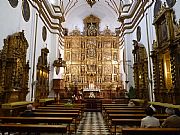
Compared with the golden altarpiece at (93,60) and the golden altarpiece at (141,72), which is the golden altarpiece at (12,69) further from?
the golden altarpiece at (93,60)

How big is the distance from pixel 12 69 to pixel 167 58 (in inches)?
299

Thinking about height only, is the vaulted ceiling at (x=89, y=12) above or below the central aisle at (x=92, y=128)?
above

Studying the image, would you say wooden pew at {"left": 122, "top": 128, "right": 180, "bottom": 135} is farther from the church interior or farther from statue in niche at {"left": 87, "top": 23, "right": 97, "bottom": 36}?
statue in niche at {"left": 87, "top": 23, "right": 97, "bottom": 36}

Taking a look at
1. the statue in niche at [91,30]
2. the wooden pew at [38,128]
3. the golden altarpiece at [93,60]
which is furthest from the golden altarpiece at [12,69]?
the statue in niche at [91,30]

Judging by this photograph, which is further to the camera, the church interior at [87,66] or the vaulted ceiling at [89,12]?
the vaulted ceiling at [89,12]

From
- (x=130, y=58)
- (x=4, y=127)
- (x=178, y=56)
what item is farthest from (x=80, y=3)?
(x=4, y=127)

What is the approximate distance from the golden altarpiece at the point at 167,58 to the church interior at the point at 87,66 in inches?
1.7

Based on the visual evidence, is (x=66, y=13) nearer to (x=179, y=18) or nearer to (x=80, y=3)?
(x=80, y=3)

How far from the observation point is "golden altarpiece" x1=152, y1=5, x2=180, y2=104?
26.1 ft

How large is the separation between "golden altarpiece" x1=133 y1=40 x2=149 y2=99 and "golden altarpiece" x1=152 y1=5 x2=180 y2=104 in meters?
2.16

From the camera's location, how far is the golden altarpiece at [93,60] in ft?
68.2

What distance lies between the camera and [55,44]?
57.9 ft

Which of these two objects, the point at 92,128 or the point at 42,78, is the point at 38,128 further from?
the point at 42,78

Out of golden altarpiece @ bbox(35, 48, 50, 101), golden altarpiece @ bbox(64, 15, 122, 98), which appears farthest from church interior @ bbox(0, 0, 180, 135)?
golden altarpiece @ bbox(64, 15, 122, 98)
